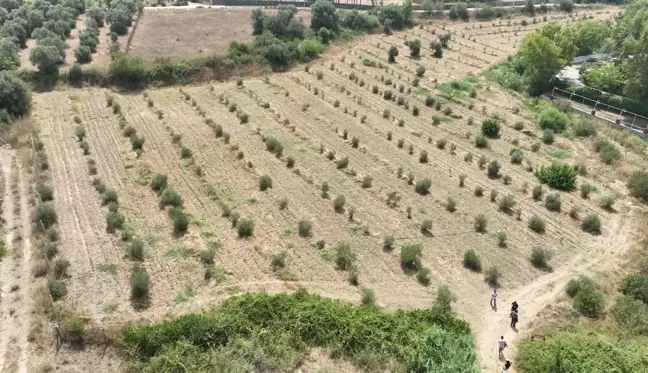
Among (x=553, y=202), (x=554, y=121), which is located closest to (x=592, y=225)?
(x=553, y=202)

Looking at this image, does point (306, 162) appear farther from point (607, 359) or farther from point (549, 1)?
point (549, 1)

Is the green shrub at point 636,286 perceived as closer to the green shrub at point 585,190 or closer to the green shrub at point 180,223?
the green shrub at point 585,190

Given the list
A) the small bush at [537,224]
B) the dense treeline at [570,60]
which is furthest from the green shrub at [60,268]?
the dense treeline at [570,60]

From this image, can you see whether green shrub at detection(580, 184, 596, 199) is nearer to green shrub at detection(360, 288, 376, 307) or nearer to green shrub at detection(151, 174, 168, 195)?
green shrub at detection(360, 288, 376, 307)

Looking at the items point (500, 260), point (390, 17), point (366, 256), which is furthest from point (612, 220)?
point (390, 17)

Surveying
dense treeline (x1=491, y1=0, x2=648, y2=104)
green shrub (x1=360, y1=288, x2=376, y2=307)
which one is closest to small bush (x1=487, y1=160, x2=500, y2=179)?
green shrub (x1=360, y1=288, x2=376, y2=307)

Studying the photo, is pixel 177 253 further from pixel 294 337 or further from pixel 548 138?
pixel 548 138
